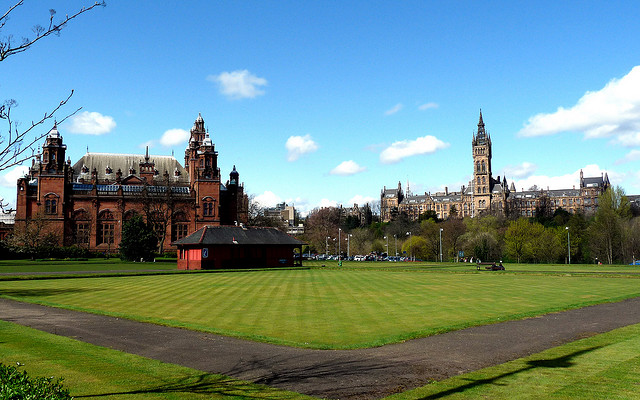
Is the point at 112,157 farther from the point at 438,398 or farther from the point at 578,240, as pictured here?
the point at 438,398

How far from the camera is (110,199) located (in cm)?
9506

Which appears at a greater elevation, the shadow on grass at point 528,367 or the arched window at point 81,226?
the arched window at point 81,226

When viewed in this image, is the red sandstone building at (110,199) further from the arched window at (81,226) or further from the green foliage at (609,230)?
the green foliage at (609,230)

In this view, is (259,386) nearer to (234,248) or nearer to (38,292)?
(38,292)

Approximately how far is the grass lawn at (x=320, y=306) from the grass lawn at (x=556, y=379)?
4237 millimetres

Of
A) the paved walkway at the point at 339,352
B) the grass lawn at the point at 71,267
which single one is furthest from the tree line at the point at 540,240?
the paved walkway at the point at 339,352

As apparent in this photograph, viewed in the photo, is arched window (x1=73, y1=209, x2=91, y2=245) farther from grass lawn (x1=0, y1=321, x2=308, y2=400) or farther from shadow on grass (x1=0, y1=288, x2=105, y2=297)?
grass lawn (x1=0, y1=321, x2=308, y2=400)

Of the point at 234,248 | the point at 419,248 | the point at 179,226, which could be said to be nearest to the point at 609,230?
the point at 419,248

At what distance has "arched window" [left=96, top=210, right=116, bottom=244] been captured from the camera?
94062 millimetres

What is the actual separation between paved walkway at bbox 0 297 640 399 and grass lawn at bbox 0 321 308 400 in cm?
68

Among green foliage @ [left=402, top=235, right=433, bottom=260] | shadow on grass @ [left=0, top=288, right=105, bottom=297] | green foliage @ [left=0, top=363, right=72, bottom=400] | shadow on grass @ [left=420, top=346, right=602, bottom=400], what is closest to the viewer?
green foliage @ [left=0, top=363, right=72, bottom=400]

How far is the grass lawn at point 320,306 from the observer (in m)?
17.0

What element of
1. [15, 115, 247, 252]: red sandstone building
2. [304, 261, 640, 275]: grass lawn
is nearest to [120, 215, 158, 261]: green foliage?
[15, 115, 247, 252]: red sandstone building

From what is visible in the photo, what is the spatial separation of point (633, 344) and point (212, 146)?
90561mm
